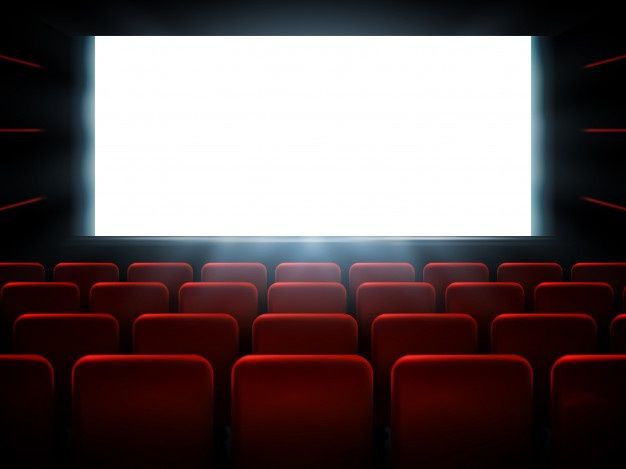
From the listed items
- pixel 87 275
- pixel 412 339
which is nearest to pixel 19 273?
pixel 87 275

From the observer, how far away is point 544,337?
2.07 m

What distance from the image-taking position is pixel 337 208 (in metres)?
5.48

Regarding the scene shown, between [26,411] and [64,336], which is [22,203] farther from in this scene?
[26,411]

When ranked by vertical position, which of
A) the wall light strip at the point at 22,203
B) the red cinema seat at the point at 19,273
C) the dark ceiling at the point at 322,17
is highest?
the dark ceiling at the point at 322,17

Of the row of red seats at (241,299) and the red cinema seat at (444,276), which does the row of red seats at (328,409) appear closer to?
the row of red seats at (241,299)

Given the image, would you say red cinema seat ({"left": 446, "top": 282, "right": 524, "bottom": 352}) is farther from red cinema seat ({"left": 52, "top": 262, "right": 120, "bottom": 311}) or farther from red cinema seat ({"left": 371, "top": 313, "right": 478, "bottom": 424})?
red cinema seat ({"left": 52, "top": 262, "right": 120, "bottom": 311})

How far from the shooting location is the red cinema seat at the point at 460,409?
4.94ft

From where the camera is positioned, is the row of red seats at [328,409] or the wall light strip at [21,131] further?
the wall light strip at [21,131]

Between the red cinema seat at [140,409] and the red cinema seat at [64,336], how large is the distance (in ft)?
2.01

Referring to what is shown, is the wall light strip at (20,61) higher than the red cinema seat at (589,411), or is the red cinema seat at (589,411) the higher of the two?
the wall light strip at (20,61)

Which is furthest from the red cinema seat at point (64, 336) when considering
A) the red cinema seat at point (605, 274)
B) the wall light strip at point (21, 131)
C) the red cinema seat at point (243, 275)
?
the wall light strip at point (21, 131)

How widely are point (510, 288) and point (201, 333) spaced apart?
5.46 feet

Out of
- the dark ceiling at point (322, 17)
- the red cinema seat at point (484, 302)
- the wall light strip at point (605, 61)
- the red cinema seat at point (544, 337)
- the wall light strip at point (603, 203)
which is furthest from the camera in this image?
the wall light strip at point (603, 203)

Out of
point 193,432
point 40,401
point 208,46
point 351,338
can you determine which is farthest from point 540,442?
→ point 208,46
